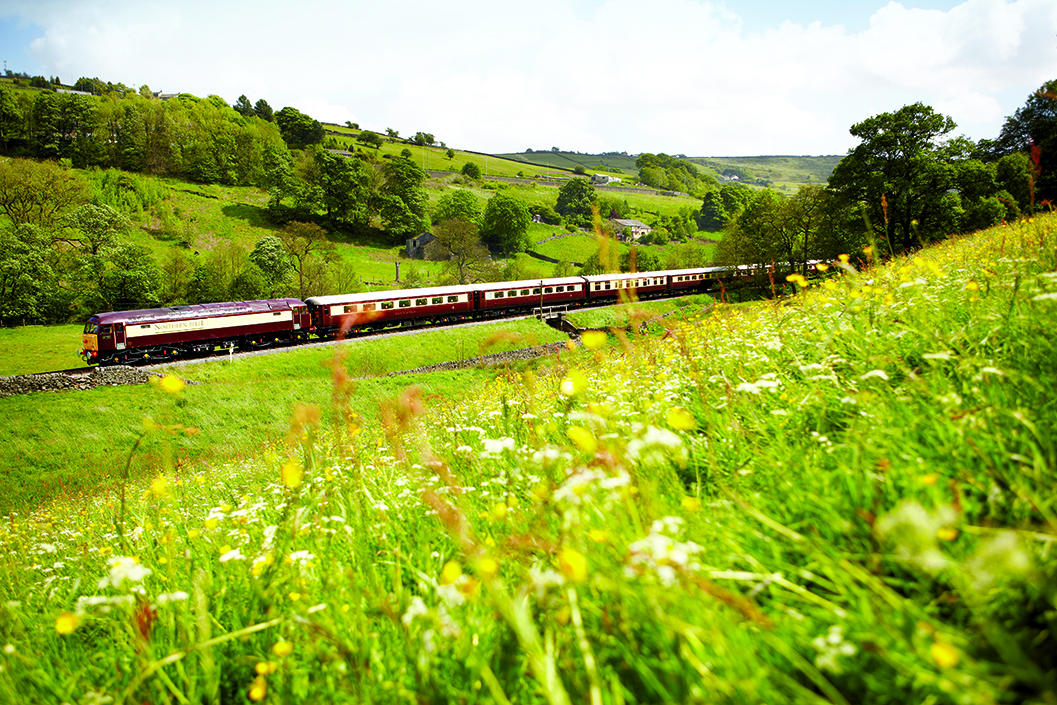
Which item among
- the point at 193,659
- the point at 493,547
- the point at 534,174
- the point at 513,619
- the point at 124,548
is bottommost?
the point at 124,548

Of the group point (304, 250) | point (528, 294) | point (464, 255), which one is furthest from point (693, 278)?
point (304, 250)

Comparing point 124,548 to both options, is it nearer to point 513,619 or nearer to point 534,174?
point 513,619

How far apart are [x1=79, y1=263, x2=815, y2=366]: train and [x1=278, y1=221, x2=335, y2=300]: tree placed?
1074 cm

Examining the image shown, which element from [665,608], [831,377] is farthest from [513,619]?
[831,377]

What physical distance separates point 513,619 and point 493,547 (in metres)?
1.05

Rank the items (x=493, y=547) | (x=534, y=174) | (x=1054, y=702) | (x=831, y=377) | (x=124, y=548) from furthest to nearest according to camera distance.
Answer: (x=534, y=174), (x=124, y=548), (x=831, y=377), (x=493, y=547), (x=1054, y=702)

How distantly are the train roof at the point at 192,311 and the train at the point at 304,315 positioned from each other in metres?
0.04

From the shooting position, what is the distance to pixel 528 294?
4009 centimetres

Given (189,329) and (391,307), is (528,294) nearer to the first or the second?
(391,307)

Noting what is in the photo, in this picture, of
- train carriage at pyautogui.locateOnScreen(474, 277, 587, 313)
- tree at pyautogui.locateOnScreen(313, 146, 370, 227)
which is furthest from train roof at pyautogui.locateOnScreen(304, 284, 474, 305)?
tree at pyautogui.locateOnScreen(313, 146, 370, 227)

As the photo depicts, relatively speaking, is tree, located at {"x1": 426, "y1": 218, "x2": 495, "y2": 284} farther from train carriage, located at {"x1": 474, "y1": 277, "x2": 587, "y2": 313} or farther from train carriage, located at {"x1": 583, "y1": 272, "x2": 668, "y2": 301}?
train carriage, located at {"x1": 583, "y1": 272, "x2": 668, "y2": 301}

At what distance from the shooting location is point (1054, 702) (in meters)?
0.98

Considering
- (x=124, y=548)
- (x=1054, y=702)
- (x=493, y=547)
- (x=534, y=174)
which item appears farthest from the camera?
(x=534, y=174)

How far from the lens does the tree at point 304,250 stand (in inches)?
1668
